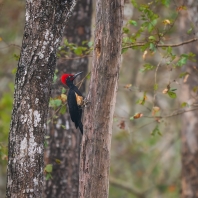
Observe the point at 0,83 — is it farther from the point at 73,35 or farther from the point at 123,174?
the point at 73,35

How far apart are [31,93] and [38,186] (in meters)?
0.80

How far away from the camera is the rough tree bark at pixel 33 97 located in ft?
13.9

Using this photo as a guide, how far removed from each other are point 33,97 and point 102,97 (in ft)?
2.12

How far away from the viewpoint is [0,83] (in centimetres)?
1455

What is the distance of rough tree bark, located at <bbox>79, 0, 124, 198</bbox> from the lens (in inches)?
178

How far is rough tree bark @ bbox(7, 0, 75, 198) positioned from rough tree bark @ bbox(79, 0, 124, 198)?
411 mm

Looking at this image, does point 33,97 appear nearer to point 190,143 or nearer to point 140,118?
point 190,143

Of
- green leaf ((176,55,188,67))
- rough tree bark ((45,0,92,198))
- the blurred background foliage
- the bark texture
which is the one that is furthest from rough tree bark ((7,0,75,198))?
the bark texture

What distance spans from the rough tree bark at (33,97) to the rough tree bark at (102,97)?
41 cm

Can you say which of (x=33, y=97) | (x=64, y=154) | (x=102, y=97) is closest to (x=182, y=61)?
(x=102, y=97)

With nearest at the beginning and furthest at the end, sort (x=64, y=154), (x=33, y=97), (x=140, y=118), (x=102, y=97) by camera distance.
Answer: (x=33, y=97)
(x=102, y=97)
(x=64, y=154)
(x=140, y=118)

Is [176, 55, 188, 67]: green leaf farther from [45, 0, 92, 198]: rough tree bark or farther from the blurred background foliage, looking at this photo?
the blurred background foliage

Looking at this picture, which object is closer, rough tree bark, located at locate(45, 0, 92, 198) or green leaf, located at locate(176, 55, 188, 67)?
green leaf, located at locate(176, 55, 188, 67)

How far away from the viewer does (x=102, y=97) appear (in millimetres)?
4547
